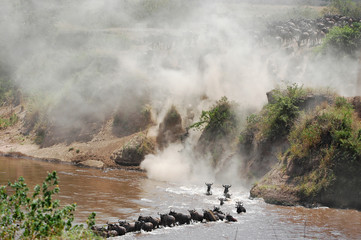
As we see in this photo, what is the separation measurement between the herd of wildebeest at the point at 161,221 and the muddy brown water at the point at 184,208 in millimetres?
217

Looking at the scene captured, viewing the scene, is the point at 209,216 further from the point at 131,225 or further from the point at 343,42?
the point at 343,42

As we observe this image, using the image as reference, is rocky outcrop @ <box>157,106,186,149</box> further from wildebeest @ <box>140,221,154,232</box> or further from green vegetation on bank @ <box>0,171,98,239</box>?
green vegetation on bank @ <box>0,171,98,239</box>

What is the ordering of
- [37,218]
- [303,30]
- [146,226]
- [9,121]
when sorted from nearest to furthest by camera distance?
[37,218] < [146,226] < [9,121] < [303,30]

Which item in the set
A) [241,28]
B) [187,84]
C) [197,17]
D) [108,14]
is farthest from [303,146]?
[108,14]

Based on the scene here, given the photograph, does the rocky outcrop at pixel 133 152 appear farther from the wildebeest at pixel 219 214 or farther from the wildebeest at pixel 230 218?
the wildebeest at pixel 230 218

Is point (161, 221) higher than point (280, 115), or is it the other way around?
point (280, 115)

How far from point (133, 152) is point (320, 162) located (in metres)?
12.4

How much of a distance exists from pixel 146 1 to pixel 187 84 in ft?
104

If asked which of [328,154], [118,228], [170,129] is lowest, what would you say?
[118,228]

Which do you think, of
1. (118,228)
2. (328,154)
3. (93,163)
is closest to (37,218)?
(118,228)

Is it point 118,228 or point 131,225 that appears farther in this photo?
point 131,225

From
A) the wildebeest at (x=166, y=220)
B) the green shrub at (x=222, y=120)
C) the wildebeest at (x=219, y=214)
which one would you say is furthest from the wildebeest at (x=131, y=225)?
the green shrub at (x=222, y=120)

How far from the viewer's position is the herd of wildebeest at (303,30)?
3797cm

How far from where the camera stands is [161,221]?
472 inches
